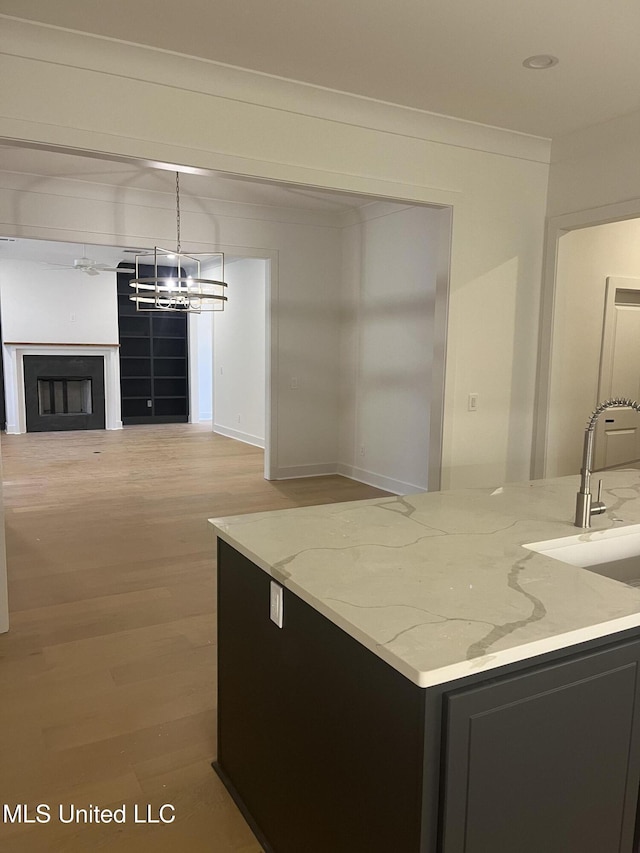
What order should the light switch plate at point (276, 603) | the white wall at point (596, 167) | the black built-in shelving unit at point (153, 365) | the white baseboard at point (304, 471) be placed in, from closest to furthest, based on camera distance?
the light switch plate at point (276, 603) → the white wall at point (596, 167) → the white baseboard at point (304, 471) → the black built-in shelving unit at point (153, 365)

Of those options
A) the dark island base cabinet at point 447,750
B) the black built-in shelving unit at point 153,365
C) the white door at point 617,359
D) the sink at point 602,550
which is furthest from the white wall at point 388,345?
the black built-in shelving unit at point 153,365

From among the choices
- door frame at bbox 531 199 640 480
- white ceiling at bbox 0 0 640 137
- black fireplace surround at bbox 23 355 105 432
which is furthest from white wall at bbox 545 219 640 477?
black fireplace surround at bbox 23 355 105 432

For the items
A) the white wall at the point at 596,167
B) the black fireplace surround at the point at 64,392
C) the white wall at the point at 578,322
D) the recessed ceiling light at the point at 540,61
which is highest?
the recessed ceiling light at the point at 540,61

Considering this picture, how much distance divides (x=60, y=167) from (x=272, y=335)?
256cm

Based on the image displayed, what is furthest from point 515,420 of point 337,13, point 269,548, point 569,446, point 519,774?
point 519,774

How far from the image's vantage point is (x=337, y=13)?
280cm

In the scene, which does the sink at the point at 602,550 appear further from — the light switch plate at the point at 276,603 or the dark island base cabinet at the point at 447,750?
the light switch plate at the point at 276,603

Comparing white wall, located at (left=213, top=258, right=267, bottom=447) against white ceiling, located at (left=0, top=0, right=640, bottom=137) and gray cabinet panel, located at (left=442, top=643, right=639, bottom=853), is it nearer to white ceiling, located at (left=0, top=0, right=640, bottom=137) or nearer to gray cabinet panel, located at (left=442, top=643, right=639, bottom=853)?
white ceiling, located at (left=0, top=0, right=640, bottom=137)

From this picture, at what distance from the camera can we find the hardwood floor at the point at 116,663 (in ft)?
6.48

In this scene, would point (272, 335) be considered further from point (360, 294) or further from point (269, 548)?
point (269, 548)

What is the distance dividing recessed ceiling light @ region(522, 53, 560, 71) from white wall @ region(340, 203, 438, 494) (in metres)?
2.28

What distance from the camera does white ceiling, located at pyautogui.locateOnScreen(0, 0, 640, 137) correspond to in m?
2.75

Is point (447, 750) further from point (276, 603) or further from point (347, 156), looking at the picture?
point (347, 156)

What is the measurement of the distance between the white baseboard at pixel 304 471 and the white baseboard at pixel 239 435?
6.63 feet
